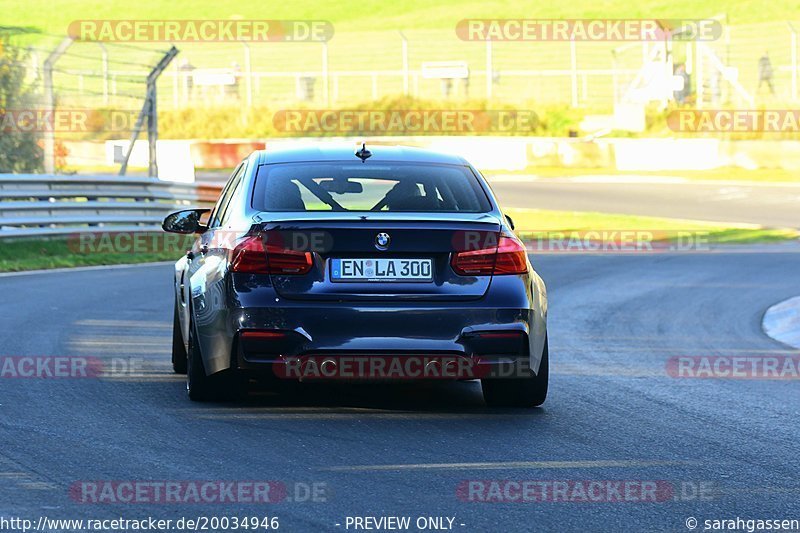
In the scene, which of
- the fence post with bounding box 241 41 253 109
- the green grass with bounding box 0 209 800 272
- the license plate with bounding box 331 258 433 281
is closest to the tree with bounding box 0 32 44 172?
the green grass with bounding box 0 209 800 272

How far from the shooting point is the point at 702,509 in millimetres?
5949

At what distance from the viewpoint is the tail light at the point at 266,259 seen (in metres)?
7.71

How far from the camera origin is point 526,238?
23.9m

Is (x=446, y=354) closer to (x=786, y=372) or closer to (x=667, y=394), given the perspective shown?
(x=667, y=394)

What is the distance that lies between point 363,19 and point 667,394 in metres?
76.9

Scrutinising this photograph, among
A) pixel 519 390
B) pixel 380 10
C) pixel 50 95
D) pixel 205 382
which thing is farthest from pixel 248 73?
pixel 380 10

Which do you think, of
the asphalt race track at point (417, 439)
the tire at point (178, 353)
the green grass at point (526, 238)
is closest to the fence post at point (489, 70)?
the green grass at point (526, 238)

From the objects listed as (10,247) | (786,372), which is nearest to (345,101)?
(10,247)

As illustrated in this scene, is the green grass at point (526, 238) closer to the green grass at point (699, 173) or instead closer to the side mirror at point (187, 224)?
the side mirror at point (187, 224)

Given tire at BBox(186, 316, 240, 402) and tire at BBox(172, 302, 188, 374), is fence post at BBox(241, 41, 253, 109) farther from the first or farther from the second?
tire at BBox(186, 316, 240, 402)

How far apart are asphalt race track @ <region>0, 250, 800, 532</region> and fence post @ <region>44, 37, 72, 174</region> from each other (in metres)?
8.83

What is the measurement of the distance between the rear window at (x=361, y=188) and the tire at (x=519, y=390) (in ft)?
3.14

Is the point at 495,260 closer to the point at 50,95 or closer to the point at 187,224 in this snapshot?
the point at 187,224

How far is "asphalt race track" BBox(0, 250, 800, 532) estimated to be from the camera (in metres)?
5.92
